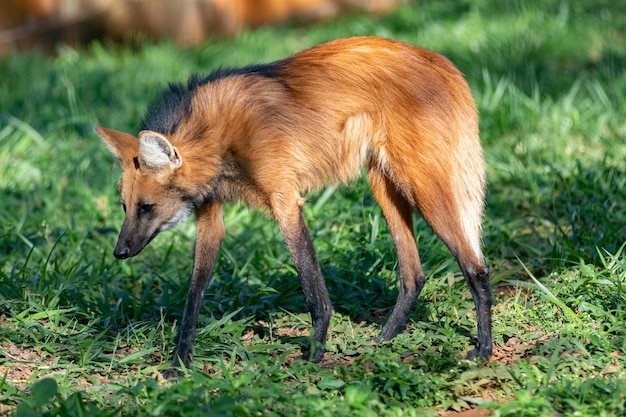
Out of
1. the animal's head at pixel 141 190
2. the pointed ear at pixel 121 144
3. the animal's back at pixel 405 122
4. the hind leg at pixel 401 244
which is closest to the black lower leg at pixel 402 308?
the hind leg at pixel 401 244

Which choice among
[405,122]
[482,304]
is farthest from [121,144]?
[482,304]

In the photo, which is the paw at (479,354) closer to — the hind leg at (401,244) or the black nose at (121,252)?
the hind leg at (401,244)

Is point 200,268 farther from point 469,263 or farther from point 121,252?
point 469,263

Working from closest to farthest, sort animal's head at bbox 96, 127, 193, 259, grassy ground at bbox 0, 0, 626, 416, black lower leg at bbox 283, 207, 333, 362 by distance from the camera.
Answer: grassy ground at bbox 0, 0, 626, 416
animal's head at bbox 96, 127, 193, 259
black lower leg at bbox 283, 207, 333, 362

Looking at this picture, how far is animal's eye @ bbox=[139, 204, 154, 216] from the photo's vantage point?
327cm

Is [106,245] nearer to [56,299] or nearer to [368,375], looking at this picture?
[56,299]

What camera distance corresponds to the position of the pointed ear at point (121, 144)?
127 inches

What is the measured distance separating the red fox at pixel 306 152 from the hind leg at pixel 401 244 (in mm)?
106

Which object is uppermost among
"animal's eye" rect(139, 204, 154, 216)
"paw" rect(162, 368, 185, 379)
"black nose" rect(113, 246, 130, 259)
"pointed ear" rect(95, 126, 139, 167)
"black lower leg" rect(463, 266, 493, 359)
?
"pointed ear" rect(95, 126, 139, 167)

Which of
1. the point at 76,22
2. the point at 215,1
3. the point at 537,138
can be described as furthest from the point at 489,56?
the point at 76,22

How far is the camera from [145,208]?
327 cm

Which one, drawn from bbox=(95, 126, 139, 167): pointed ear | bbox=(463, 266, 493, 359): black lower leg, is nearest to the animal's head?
bbox=(95, 126, 139, 167): pointed ear

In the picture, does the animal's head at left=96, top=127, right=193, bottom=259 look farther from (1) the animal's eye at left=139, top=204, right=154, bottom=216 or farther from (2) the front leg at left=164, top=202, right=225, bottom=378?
(2) the front leg at left=164, top=202, right=225, bottom=378

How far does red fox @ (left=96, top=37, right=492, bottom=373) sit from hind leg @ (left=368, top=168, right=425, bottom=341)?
0.35 ft
